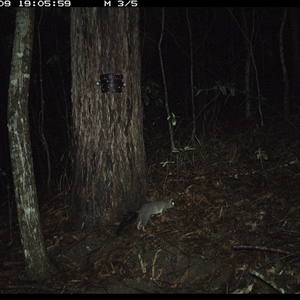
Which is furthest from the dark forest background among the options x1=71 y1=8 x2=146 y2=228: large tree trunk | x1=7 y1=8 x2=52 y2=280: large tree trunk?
x1=7 y1=8 x2=52 y2=280: large tree trunk

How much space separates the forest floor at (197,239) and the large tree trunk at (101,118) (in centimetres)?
32

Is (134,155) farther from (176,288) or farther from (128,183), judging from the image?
(176,288)

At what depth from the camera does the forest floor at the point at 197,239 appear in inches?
148

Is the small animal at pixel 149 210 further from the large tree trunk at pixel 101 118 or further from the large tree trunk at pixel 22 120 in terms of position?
the large tree trunk at pixel 22 120

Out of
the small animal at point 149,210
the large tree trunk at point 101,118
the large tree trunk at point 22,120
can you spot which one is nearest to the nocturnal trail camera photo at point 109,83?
the large tree trunk at point 101,118

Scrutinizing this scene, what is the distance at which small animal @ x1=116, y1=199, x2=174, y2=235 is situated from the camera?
4633mm

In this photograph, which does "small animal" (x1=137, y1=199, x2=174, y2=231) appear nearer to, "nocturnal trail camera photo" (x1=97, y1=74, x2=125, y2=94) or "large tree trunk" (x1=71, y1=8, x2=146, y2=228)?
"large tree trunk" (x1=71, y1=8, x2=146, y2=228)

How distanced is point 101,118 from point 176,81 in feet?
23.7

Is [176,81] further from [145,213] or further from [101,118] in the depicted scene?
[145,213]

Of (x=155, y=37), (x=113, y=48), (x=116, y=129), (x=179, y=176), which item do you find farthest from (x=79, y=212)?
(x=155, y=37)

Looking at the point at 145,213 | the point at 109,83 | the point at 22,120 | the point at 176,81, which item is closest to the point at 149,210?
the point at 145,213

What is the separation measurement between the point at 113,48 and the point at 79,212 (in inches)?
75.7

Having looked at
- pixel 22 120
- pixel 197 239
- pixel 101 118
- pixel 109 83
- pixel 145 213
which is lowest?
pixel 197 239

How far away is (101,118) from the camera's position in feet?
15.5
